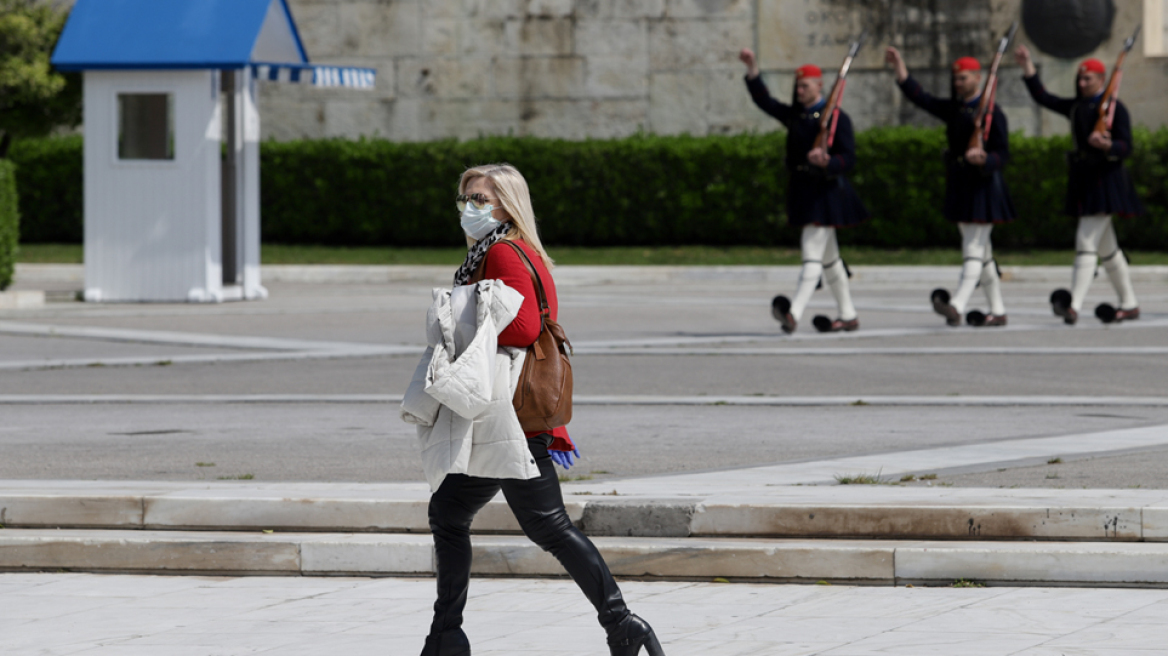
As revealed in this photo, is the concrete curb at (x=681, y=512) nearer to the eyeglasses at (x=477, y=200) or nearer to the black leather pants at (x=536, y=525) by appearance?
the black leather pants at (x=536, y=525)

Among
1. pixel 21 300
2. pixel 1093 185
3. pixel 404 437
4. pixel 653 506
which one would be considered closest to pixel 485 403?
pixel 653 506

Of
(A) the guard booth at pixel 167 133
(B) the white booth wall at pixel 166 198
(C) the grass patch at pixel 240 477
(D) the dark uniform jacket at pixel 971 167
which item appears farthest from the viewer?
(B) the white booth wall at pixel 166 198

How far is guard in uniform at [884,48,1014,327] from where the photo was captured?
47.9 ft

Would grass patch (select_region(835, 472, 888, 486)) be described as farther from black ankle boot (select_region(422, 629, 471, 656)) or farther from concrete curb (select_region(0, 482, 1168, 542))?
black ankle boot (select_region(422, 629, 471, 656))

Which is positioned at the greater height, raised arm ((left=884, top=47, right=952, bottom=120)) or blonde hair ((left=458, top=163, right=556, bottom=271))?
raised arm ((left=884, top=47, right=952, bottom=120))

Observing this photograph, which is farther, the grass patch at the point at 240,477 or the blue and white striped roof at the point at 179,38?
the blue and white striped roof at the point at 179,38

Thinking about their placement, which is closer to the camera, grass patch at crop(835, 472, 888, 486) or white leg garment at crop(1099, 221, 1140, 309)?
grass patch at crop(835, 472, 888, 486)

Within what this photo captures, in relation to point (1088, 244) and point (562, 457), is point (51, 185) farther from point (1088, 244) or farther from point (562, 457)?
point (562, 457)

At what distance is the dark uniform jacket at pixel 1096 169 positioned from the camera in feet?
48.1

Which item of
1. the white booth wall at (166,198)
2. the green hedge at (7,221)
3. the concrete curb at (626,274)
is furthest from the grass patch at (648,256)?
the green hedge at (7,221)

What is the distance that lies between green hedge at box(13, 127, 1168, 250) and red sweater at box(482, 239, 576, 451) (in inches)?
817

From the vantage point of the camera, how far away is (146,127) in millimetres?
19234

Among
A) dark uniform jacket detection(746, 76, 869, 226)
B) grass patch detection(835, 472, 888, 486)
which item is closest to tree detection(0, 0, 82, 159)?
dark uniform jacket detection(746, 76, 869, 226)

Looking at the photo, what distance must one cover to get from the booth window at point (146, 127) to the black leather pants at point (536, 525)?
15.3 metres
